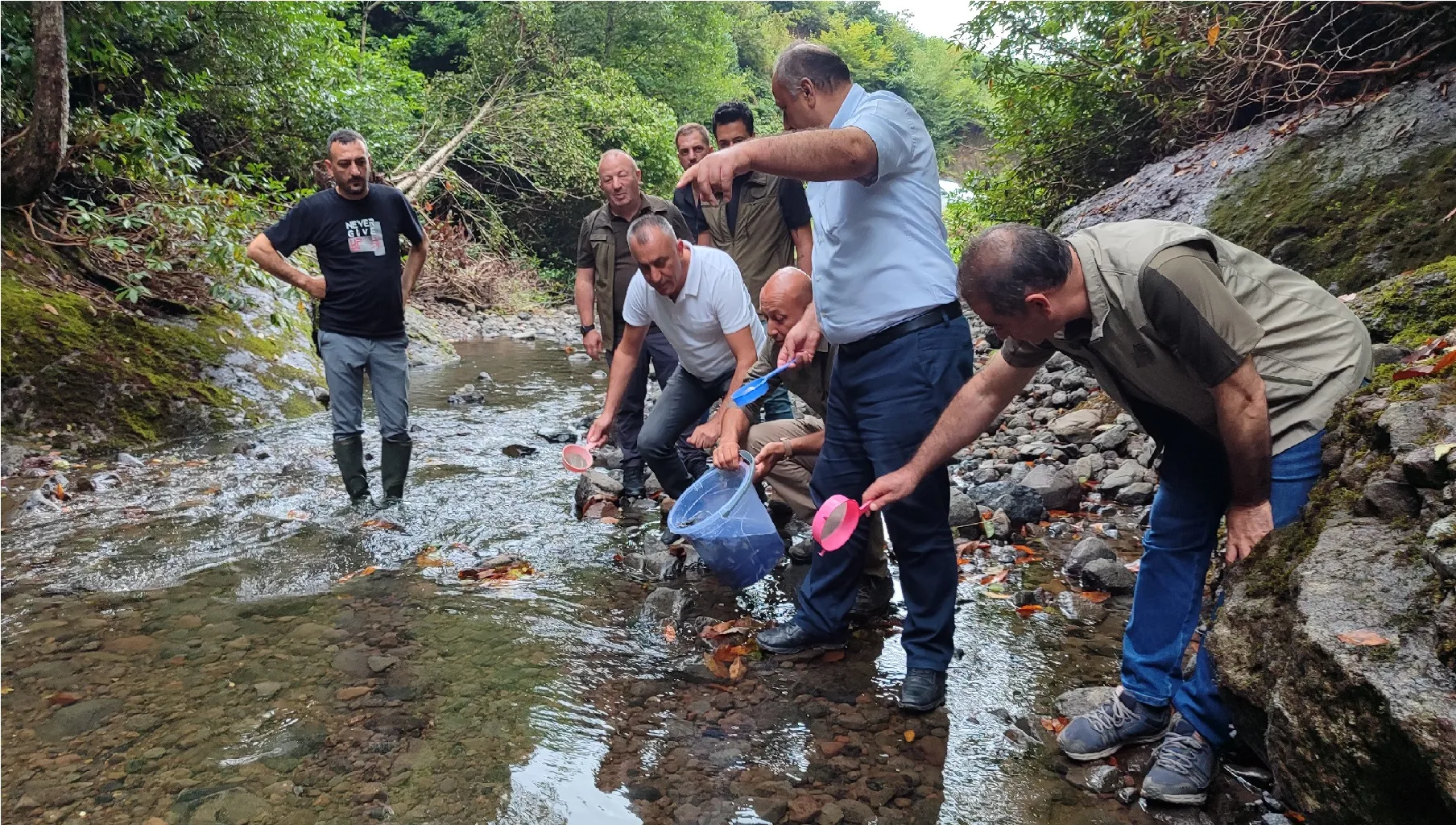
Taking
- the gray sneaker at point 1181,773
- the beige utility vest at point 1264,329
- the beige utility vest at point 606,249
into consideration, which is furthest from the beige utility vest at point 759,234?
the gray sneaker at point 1181,773

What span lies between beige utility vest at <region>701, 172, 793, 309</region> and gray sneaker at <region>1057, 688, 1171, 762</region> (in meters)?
2.98

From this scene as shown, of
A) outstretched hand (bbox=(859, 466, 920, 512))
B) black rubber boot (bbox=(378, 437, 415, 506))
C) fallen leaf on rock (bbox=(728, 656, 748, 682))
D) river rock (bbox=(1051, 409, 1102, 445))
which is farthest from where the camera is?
river rock (bbox=(1051, 409, 1102, 445))

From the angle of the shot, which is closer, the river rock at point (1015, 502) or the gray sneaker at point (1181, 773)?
the gray sneaker at point (1181, 773)

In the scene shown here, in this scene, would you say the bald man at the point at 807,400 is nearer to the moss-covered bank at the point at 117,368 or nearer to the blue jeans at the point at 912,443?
the blue jeans at the point at 912,443

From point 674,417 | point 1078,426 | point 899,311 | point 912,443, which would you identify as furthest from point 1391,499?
point 1078,426

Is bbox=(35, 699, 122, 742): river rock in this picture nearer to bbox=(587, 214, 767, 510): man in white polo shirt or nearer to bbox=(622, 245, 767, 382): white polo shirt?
bbox=(587, 214, 767, 510): man in white polo shirt

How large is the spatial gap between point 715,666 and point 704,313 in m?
1.65

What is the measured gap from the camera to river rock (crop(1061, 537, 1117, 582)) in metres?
3.90

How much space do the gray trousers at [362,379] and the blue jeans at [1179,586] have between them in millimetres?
3931

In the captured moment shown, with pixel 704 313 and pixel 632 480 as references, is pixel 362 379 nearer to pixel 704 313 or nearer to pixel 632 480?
pixel 632 480

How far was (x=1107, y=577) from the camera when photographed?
12.2 feet

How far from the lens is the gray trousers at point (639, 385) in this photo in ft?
17.4

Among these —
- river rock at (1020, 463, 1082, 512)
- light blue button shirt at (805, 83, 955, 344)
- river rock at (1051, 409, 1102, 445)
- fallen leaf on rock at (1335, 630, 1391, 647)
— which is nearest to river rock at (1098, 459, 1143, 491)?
river rock at (1020, 463, 1082, 512)

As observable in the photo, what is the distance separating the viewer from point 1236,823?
2242mm
